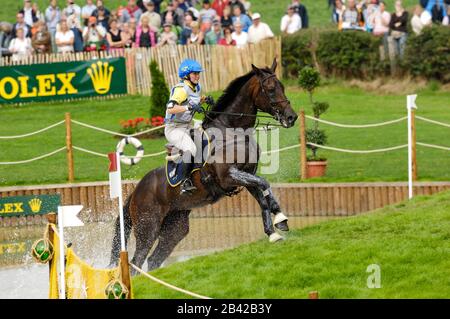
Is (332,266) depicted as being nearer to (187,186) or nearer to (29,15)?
(187,186)

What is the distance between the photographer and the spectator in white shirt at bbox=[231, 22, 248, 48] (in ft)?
105

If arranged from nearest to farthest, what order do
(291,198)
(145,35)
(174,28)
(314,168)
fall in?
(291,198), (314,168), (145,35), (174,28)

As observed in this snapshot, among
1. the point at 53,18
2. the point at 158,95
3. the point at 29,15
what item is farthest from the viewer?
the point at 29,15

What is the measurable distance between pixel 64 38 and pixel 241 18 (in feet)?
16.0

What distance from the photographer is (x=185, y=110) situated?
1586 centimetres

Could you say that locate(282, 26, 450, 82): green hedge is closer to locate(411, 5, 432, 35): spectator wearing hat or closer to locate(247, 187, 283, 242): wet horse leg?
locate(411, 5, 432, 35): spectator wearing hat

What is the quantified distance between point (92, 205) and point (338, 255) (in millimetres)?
9397

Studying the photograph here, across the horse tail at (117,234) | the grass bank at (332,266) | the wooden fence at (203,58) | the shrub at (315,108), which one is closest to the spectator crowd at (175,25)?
the wooden fence at (203,58)

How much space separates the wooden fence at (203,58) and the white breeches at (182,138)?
15.7 m

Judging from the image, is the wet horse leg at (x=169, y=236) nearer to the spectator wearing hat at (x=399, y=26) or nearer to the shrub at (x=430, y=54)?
the shrub at (x=430, y=54)

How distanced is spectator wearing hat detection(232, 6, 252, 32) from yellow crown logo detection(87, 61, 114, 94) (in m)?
3.63

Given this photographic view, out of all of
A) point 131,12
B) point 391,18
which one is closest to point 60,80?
point 131,12

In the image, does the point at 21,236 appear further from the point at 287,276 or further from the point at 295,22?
the point at 295,22

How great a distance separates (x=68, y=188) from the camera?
22.9 meters
